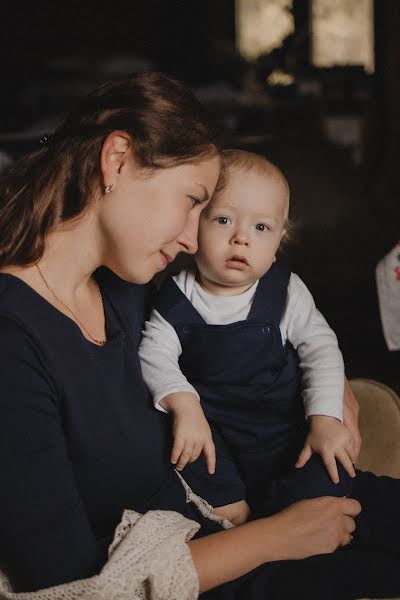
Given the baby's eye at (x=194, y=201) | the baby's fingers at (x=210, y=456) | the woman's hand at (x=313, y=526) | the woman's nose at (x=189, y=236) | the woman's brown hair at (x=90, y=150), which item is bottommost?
the woman's hand at (x=313, y=526)

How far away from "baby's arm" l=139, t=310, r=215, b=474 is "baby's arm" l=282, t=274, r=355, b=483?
195mm

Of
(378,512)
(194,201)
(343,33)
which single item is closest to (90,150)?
(194,201)

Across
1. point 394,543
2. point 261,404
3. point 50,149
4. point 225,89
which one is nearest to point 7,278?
point 50,149

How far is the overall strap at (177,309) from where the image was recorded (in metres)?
1.32

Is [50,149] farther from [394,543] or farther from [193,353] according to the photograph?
[394,543]

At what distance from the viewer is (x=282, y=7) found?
24.3 ft

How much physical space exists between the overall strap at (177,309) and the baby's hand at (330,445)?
290mm

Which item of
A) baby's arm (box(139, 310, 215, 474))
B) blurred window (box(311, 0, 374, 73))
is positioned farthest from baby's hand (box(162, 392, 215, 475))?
blurred window (box(311, 0, 374, 73))

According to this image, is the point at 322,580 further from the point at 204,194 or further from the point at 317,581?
the point at 204,194

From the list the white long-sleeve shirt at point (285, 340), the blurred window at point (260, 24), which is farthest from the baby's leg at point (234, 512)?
the blurred window at point (260, 24)

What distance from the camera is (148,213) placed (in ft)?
3.43

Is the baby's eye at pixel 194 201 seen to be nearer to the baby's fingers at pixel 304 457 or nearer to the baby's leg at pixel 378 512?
the baby's fingers at pixel 304 457

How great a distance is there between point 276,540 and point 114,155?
0.63 metres

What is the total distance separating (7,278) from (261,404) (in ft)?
1.91
